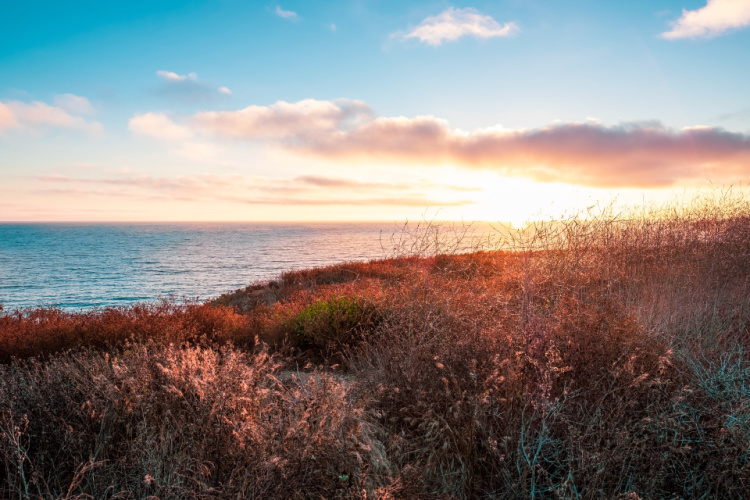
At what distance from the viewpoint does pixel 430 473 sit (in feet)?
8.84

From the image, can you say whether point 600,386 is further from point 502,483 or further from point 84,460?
point 84,460

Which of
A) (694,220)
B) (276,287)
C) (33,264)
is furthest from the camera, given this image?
(33,264)

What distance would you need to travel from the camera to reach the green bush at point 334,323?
629cm

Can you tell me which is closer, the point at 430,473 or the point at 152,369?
the point at 430,473

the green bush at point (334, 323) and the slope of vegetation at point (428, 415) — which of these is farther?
the green bush at point (334, 323)

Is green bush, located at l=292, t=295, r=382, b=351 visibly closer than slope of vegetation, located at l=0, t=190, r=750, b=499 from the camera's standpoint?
No

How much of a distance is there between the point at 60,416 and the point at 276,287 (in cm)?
1326

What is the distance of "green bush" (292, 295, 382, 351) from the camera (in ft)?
20.6

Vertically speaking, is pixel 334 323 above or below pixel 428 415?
below

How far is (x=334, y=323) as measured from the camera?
6.32 meters

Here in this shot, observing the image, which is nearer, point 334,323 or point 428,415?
point 428,415

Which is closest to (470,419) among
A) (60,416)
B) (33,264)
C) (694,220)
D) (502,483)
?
(502,483)

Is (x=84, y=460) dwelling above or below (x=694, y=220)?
below

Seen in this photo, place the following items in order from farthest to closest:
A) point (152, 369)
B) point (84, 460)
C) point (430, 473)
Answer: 1. point (152, 369)
2. point (430, 473)
3. point (84, 460)
